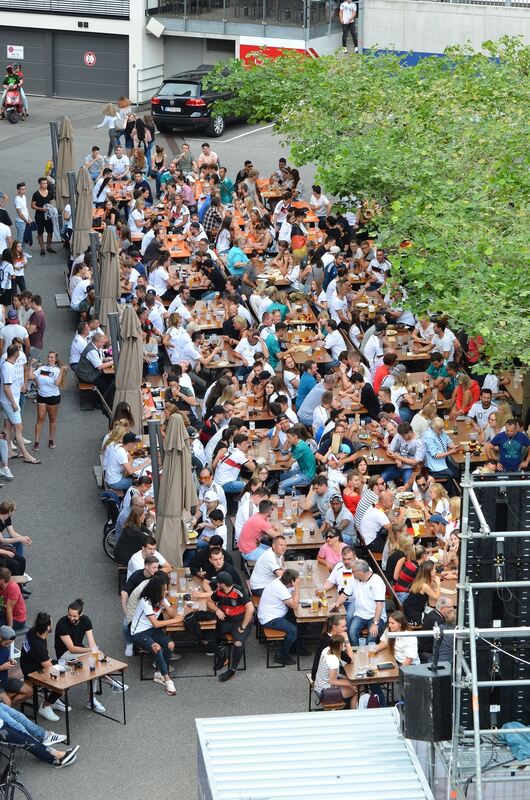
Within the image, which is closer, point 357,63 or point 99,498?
point 99,498

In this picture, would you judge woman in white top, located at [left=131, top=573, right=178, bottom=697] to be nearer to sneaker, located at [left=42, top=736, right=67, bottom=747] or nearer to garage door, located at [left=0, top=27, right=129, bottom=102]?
sneaker, located at [left=42, top=736, right=67, bottom=747]

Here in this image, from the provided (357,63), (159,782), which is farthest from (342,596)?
(357,63)

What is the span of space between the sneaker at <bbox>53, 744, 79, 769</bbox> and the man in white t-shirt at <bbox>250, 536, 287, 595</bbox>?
3084 mm

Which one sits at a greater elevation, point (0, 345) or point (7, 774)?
point (0, 345)

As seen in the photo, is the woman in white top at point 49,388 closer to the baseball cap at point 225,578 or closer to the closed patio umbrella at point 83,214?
the closed patio umbrella at point 83,214

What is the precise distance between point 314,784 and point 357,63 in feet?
72.8

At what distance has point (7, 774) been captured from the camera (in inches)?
549

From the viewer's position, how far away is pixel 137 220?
2873 centimetres

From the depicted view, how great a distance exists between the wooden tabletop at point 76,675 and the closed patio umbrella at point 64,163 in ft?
51.0

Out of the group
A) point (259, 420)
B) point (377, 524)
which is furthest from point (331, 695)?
point (259, 420)

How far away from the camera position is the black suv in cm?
3884

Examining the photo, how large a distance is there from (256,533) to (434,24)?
3117 cm

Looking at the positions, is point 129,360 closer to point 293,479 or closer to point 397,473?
point 293,479

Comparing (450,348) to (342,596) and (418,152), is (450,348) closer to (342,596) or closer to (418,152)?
(418,152)
